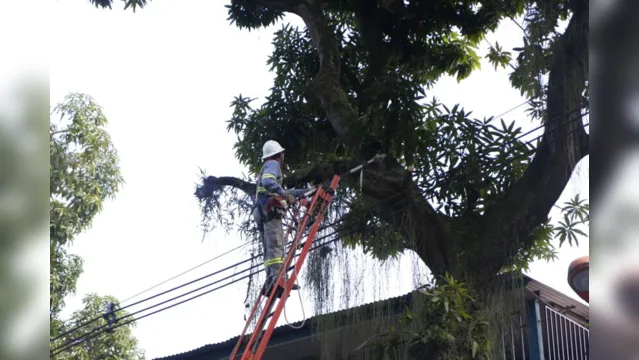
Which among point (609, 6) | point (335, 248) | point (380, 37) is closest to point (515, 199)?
point (335, 248)

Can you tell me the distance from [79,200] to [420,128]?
22.4 ft

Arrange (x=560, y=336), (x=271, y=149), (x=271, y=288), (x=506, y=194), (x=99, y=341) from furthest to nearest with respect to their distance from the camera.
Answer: (x=99, y=341) < (x=560, y=336) < (x=506, y=194) < (x=271, y=149) < (x=271, y=288)

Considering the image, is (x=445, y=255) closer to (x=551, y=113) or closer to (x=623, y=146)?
(x=551, y=113)

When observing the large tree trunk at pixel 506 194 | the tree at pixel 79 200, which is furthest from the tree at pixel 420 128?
the tree at pixel 79 200

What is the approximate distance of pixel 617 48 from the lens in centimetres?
106

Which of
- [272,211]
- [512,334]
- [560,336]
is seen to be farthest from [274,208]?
[560,336]

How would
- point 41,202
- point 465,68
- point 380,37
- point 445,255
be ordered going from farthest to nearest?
1. point 465,68
2. point 380,37
3. point 445,255
4. point 41,202

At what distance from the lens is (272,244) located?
262 inches

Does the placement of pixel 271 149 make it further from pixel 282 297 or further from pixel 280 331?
pixel 280 331

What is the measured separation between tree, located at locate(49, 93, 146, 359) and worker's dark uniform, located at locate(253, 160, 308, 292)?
7.33 metres

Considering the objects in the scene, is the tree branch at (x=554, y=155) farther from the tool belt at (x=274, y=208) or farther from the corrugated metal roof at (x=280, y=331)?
the tool belt at (x=274, y=208)

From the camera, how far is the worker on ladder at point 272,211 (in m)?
6.53

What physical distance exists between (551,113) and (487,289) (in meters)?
1.55

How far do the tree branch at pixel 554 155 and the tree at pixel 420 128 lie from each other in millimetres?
10
